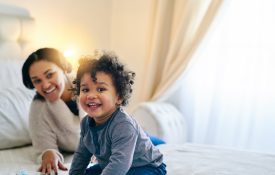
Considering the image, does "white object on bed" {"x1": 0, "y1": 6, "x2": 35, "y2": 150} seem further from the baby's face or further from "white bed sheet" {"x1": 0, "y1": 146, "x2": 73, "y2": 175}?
the baby's face

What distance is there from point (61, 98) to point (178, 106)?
1.28 m

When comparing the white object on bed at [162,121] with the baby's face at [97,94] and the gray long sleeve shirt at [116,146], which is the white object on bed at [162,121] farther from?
the baby's face at [97,94]

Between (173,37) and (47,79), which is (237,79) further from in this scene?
(47,79)

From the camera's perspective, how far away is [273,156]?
1439 millimetres

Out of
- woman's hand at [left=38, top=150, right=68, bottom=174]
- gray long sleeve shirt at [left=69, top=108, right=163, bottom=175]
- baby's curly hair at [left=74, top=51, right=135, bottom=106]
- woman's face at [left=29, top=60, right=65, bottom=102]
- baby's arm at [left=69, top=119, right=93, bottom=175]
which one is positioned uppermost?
baby's curly hair at [left=74, top=51, right=135, bottom=106]

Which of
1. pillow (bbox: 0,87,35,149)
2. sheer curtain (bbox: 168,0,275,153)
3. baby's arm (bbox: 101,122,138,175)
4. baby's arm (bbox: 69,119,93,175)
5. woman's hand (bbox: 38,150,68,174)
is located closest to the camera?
baby's arm (bbox: 101,122,138,175)

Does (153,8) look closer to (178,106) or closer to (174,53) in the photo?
(174,53)

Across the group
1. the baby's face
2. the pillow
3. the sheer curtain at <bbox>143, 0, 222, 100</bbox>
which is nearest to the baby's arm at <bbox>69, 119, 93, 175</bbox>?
the baby's face

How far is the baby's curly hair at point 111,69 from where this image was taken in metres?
0.97

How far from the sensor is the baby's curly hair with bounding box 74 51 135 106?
38.0 inches

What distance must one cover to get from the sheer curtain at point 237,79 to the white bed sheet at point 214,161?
692mm

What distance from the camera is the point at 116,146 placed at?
0.93 m

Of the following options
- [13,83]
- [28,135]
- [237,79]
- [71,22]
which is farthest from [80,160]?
[71,22]

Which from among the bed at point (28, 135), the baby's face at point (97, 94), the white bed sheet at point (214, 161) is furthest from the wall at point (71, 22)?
the baby's face at point (97, 94)
